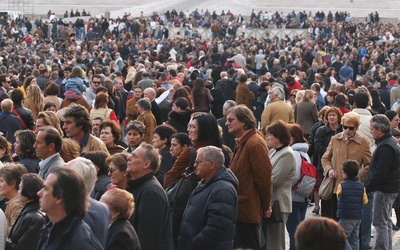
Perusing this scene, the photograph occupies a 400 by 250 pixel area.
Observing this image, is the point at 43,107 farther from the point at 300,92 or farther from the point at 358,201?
the point at 358,201

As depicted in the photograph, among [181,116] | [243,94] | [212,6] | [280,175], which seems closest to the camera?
[280,175]

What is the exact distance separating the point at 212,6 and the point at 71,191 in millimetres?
57356

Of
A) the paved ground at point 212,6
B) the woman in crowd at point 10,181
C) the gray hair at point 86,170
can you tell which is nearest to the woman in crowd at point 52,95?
the woman in crowd at point 10,181

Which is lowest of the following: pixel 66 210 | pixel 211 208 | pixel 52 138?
pixel 211 208

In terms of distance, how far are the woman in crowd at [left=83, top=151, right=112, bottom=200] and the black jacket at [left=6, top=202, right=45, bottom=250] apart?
1.02 meters

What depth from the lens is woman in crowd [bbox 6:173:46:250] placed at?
614 centimetres

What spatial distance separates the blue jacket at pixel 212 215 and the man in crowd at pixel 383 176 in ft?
8.37

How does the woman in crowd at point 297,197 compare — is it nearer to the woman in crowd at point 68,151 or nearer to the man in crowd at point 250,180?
the man in crowd at point 250,180

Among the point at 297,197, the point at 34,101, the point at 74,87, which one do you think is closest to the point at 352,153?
the point at 297,197

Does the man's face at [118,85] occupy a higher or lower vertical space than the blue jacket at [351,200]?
lower

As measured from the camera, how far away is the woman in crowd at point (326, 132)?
35.7 feet

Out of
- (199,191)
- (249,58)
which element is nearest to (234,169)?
(199,191)

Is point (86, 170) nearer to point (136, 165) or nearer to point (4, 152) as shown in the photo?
point (136, 165)

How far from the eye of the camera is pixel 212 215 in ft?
22.9
